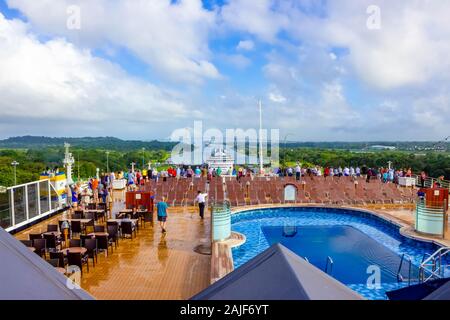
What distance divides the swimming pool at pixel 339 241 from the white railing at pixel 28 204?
5796 mm

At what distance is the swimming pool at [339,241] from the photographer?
25.8ft

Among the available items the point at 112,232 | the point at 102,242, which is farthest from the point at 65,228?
the point at 102,242

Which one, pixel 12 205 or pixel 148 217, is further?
pixel 148 217

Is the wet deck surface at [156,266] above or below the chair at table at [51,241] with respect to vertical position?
below

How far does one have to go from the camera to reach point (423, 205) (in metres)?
9.96

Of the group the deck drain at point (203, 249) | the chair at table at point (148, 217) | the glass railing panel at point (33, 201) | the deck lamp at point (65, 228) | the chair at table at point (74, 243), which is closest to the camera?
the chair at table at point (74, 243)

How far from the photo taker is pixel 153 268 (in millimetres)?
7266

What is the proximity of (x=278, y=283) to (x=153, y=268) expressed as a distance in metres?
5.55

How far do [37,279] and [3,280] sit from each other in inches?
6.7

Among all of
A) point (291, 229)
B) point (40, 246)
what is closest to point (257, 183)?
point (291, 229)

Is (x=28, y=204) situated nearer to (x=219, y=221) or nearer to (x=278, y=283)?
(x=219, y=221)

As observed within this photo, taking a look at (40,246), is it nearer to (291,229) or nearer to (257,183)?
(291,229)

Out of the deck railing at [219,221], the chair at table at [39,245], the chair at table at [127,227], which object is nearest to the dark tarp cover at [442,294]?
the deck railing at [219,221]

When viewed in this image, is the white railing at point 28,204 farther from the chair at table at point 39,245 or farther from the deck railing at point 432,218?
the deck railing at point 432,218
